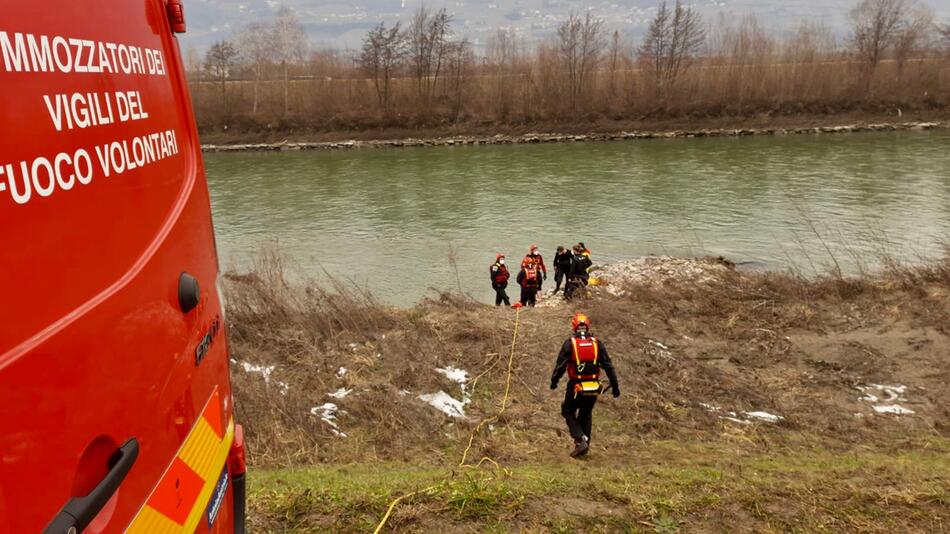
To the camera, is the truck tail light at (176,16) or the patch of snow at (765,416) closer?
the truck tail light at (176,16)

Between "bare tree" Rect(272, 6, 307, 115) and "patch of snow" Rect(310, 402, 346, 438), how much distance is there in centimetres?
6690

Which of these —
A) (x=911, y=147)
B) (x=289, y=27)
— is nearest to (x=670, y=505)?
(x=911, y=147)

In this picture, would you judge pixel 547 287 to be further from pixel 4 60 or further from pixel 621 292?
pixel 4 60

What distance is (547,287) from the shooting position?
16547mm

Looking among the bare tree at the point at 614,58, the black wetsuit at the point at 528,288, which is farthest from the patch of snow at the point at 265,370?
the bare tree at the point at 614,58

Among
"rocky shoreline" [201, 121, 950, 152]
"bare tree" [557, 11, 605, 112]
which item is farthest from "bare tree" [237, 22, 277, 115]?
"bare tree" [557, 11, 605, 112]

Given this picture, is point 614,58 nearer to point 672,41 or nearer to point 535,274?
point 672,41

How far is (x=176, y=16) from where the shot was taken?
257 cm

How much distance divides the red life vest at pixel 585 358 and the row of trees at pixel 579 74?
53.8 meters

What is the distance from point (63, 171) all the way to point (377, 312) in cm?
926

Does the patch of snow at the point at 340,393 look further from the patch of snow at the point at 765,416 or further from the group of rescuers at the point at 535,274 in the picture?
the group of rescuers at the point at 535,274

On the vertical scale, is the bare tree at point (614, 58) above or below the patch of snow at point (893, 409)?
above

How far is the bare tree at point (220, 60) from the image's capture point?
69.2m

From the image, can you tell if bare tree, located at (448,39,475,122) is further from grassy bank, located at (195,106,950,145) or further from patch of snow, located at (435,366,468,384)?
patch of snow, located at (435,366,468,384)
